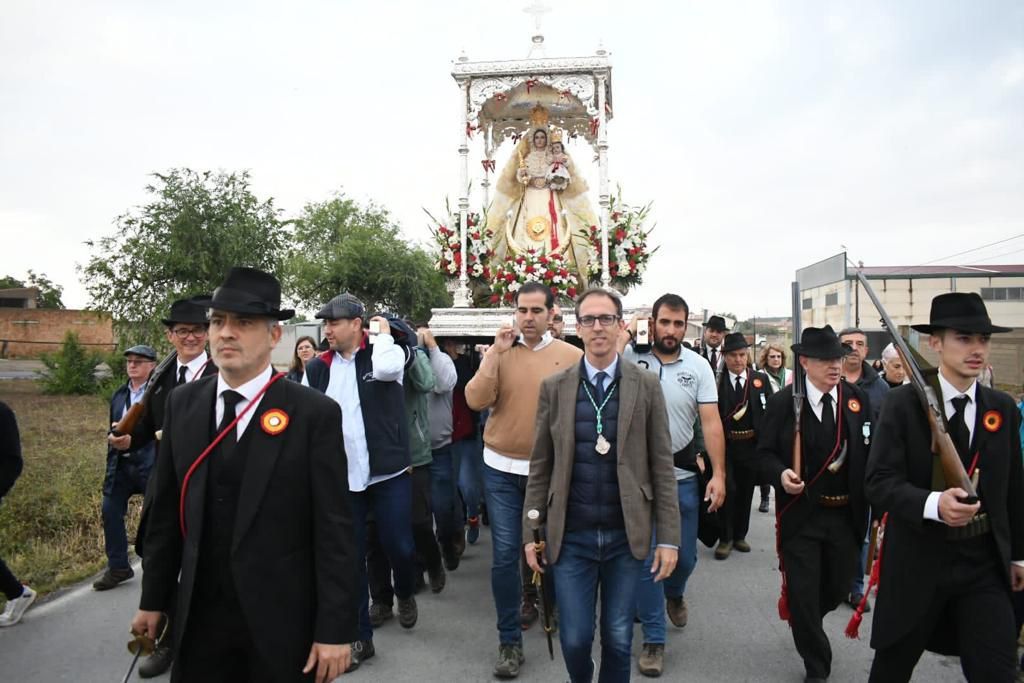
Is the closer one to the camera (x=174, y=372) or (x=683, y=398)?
(x=174, y=372)

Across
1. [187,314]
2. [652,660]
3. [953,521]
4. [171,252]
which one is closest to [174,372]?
[187,314]

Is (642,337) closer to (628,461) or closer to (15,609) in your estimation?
(628,461)

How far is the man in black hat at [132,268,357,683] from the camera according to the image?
94.1 inches

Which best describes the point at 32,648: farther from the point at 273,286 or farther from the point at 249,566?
the point at 273,286

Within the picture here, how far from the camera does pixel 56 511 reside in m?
7.49

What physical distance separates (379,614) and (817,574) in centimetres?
295

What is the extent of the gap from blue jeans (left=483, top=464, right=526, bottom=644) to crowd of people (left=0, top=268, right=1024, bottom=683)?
0.02 metres

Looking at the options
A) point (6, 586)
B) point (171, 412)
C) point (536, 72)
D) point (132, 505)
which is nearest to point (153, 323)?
point (132, 505)

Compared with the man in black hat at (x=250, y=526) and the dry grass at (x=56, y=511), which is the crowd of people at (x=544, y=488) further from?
the dry grass at (x=56, y=511)

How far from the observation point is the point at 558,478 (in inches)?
126

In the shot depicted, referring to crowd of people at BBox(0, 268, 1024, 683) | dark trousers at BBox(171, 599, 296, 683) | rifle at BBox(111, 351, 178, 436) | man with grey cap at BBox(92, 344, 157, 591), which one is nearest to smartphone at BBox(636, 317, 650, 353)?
crowd of people at BBox(0, 268, 1024, 683)

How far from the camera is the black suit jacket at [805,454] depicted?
4.07 metres

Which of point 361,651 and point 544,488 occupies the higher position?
point 544,488

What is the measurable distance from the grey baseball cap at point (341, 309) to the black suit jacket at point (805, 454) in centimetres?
272
